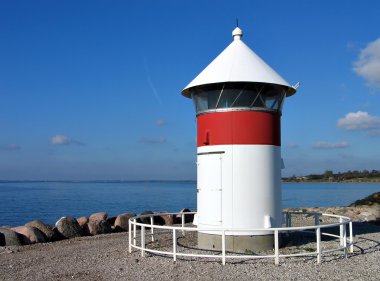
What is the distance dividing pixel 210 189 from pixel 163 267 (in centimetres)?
303

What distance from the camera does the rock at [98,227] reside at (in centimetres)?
1741

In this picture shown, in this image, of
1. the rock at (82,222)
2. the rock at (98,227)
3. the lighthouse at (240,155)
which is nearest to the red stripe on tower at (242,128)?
the lighthouse at (240,155)

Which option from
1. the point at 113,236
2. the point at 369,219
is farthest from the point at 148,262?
the point at 369,219

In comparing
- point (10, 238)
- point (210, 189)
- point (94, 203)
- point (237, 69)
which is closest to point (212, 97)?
point (237, 69)

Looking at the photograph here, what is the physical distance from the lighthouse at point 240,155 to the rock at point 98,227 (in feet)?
18.5

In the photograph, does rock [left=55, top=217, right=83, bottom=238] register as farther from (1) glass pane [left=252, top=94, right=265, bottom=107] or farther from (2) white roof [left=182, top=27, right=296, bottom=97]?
(1) glass pane [left=252, top=94, right=265, bottom=107]

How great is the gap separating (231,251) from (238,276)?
2779 millimetres

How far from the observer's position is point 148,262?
35.6 ft

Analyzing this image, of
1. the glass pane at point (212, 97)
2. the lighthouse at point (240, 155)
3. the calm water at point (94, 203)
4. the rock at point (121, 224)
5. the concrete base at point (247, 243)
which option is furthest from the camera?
the calm water at point (94, 203)

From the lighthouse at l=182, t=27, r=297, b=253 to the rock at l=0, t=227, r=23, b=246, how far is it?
18.9 feet

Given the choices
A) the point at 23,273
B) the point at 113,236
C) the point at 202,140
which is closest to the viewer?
the point at 23,273

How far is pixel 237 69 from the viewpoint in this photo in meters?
12.8

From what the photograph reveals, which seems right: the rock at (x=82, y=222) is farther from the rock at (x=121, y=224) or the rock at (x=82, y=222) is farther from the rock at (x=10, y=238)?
the rock at (x=10, y=238)

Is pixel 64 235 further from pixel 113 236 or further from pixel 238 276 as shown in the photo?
pixel 238 276
